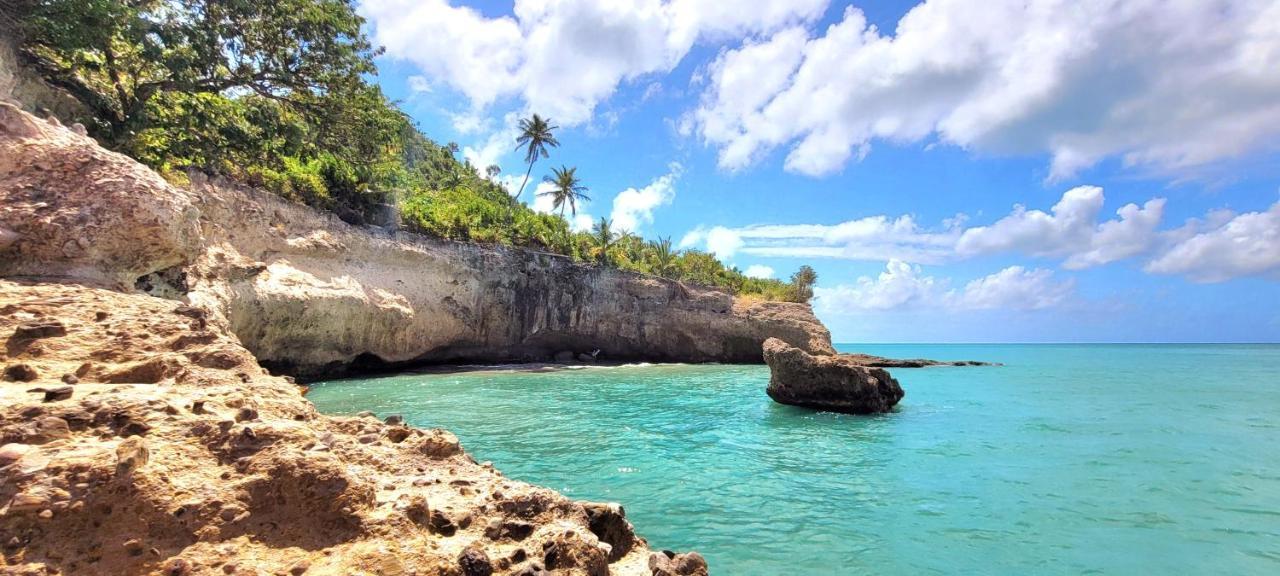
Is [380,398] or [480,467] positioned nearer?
[480,467]

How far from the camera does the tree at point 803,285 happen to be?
147 ft

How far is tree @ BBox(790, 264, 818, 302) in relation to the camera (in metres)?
44.8

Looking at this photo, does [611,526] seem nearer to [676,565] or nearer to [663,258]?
[676,565]

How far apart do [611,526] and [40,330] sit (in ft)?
14.6

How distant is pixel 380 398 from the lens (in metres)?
16.8

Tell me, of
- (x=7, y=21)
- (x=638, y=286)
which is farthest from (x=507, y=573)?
(x=638, y=286)

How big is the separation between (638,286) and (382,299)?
681 inches

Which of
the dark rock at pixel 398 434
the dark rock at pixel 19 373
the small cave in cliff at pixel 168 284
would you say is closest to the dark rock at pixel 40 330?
the dark rock at pixel 19 373

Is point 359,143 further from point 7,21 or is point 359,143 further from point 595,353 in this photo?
point 595,353

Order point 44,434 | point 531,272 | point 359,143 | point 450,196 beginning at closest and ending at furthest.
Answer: point 44,434 < point 359,143 < point 531,272 < point 450,196

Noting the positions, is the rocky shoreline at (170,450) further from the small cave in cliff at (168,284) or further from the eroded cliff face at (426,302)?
the eroded cliff face at (426,302)

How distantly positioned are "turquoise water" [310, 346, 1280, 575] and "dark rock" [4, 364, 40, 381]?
506 centimetres

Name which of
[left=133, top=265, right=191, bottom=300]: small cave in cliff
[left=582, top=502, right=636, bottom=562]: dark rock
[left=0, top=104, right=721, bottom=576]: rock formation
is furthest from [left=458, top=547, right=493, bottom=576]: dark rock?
[left=133, top=265, right=191, bottom=300]: small cave in cliff

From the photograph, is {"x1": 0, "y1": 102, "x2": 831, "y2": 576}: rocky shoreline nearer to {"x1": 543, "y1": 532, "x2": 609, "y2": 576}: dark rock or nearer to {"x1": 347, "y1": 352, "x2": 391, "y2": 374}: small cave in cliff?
{"x1": 543, "y1": 532, "x2": 609, "y2": 576}: dark rock
